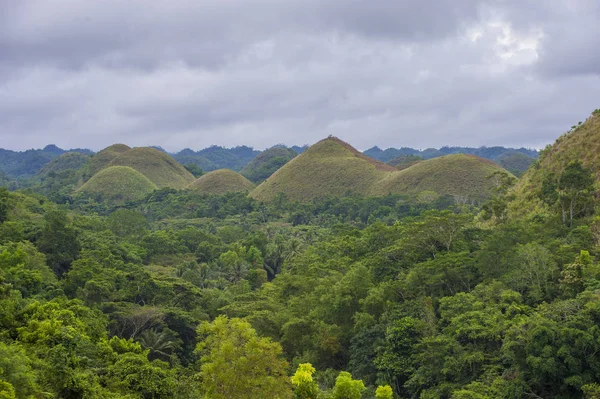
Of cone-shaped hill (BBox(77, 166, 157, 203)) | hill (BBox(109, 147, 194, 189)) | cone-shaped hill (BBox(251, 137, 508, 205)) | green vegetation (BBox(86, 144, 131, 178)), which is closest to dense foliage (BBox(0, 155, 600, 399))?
cone-shaped hill (BBox(251, 137, 508, 205))

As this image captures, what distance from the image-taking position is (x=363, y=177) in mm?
113812

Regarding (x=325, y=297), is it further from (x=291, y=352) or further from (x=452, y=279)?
(x=452, y=279)

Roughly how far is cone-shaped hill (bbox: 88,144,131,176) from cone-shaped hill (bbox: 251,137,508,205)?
64.6 meters

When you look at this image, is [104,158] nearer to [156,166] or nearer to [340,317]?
[156,166]

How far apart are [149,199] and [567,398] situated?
10528 cm

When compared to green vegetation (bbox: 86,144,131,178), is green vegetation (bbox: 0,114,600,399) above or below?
below

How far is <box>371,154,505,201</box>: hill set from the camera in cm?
9144

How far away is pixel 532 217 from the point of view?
95.9ft

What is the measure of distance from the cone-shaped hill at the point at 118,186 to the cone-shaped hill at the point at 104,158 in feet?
81.5

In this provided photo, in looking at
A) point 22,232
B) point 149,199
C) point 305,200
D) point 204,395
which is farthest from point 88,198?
point 204,395

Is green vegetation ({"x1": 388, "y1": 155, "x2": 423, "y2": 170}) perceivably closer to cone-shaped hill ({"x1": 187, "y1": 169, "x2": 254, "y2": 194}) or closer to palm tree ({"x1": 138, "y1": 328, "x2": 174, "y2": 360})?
cone-shaped hill ({"x1": 187, "y1": 169, "x2": 254, "y2": 194})

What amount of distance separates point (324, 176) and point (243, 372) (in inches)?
4059

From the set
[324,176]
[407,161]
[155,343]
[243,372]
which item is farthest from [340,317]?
[407,161]

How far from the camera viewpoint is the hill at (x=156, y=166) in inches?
5955
